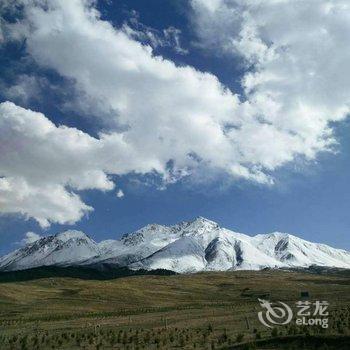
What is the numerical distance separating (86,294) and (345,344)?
134m

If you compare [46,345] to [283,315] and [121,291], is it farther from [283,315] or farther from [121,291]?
[121,291]

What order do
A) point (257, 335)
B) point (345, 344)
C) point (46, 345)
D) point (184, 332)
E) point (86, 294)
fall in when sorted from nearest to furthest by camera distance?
1. point (345, 344)
2. point (257, 335)
3. point (46, 345)
4. point (184, 332)
5. point (86, 294)

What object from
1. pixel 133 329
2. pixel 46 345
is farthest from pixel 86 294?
pixel 46 345

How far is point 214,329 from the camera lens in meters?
52.0

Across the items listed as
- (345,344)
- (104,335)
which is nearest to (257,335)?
(345,344)

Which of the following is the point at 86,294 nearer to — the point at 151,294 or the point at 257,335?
the point at 151,294

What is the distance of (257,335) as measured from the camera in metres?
41.2

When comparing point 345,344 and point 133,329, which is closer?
point 345,344

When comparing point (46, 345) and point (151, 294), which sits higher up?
point (151, 294)

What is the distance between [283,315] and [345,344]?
2465 centimetres

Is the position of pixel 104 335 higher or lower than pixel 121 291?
lower

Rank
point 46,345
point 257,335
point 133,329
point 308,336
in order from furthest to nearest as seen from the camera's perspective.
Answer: point 133,329
point 46,345
point 257,335
point 308,336

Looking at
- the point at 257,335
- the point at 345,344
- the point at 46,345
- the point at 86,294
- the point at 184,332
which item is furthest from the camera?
the point at 86,294

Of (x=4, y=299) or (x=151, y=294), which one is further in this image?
(x=151, y=294)
